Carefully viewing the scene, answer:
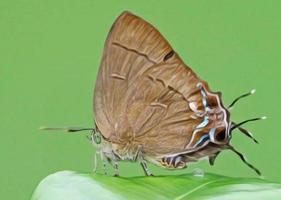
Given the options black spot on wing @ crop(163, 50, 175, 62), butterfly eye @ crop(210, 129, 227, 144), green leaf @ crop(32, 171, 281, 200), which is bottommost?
butterfly eye @ crop(210, 129, 227, 144)

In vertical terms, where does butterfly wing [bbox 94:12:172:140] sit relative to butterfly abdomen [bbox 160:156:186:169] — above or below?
above

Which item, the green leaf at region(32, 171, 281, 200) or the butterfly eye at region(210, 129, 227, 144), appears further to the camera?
the butterfly eye at region(210, 129, 227, 144)

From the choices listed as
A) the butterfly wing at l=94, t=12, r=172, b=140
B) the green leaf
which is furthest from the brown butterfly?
the green leaf

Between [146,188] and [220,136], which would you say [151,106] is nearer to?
[220,136]

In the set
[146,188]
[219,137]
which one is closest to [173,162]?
[219,137]

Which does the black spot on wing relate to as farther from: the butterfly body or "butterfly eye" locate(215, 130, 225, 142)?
"butterfly eye" locate(215, 130, 225, 142)

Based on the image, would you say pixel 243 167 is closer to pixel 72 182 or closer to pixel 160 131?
pixel 160 131

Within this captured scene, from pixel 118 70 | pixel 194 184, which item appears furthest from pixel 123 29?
pixel 194 184
